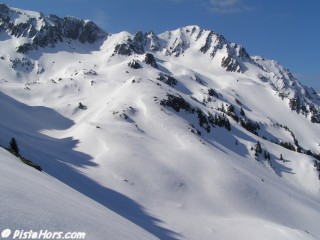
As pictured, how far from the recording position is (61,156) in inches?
2409

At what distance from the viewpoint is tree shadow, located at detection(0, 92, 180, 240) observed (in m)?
43.4

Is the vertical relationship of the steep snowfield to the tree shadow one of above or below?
below

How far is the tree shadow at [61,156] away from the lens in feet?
143

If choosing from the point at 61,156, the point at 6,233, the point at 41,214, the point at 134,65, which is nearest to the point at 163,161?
the point at 61,156

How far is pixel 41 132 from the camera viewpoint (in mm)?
89812

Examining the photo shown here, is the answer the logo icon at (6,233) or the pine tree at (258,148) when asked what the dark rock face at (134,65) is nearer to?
the pine tree at (258,148)

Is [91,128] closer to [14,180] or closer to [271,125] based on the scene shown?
[14,180]

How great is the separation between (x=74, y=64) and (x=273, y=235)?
168 m

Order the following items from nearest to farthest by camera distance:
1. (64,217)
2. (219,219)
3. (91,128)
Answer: (64,217) < (219,219) < (91,128)

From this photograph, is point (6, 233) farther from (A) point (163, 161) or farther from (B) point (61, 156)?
(A) point (163, 161)

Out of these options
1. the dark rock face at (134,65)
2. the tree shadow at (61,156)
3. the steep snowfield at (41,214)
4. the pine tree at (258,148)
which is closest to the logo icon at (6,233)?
the steep snowfield at (41,214)

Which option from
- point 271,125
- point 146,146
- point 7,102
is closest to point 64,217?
point 146,146

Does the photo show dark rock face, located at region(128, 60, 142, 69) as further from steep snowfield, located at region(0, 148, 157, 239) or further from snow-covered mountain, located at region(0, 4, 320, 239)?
steep snowfield, located at region(0, 148, 157, 239)

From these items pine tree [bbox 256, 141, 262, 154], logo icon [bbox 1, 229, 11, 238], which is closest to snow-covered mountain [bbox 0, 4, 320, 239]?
pine tree [bbox 256, 141, 262, 154]
